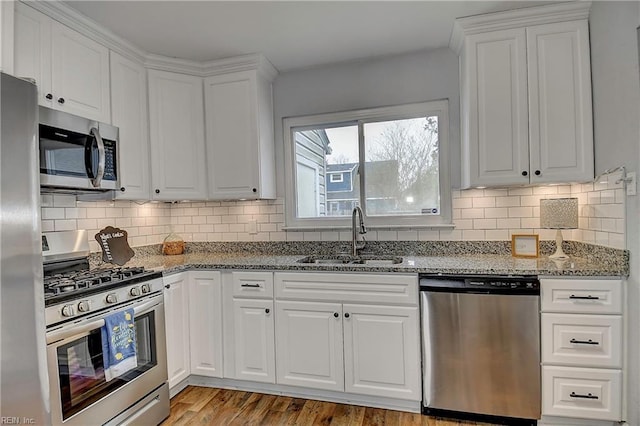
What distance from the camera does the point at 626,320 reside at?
6.14ft

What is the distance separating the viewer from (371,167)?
2.94 metres

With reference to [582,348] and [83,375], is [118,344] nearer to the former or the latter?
[83,375]

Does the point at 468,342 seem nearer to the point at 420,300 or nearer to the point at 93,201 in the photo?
the point at 420,300

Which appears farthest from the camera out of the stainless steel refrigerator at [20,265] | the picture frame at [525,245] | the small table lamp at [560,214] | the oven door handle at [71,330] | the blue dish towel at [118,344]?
the picture frame at [525,245]

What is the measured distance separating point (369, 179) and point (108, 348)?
7.01 feet

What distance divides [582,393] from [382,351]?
110cm

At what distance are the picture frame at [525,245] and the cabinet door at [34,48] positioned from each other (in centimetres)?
310

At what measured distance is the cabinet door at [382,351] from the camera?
2.19 m

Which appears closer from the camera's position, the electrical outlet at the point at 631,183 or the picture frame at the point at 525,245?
the electrical outlet at the point at 631,183

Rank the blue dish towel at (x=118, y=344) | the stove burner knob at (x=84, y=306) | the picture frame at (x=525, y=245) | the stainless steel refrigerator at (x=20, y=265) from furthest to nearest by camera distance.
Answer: the picture frame at (x=525, y=245) < the blue dish towel at (x=118, y=344) < the stove burner knob at (x=84, y=306) < the stainless steel refrigerator at (x=20, y=265)

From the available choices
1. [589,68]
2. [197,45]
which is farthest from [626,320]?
[197,45]

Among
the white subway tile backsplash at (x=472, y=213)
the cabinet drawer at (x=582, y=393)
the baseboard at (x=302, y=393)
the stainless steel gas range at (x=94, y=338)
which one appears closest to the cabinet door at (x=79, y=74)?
the stainless steel gas range at (x=94, y=338)

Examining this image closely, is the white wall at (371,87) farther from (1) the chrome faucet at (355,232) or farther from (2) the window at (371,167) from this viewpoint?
(1) the chrome faucet at (355,232)

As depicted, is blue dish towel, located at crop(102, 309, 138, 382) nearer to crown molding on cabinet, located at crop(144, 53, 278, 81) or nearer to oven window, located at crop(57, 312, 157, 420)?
oven window, located at crop(57, 312, 157, 420)
